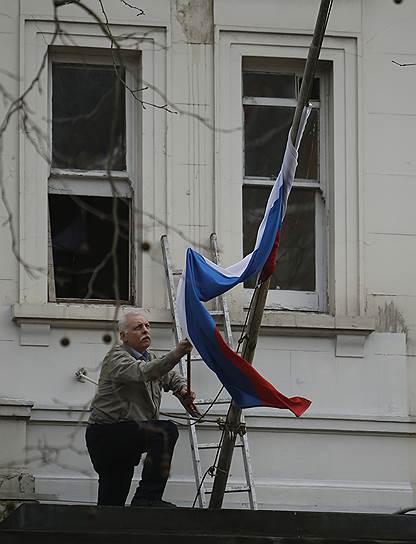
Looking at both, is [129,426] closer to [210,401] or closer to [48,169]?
[210,401]

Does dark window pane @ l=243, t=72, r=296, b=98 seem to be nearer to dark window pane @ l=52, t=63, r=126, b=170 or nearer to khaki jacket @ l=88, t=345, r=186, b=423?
dark window pane @ l=52, t=63, r=126, b=170

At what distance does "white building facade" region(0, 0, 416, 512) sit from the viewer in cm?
1474

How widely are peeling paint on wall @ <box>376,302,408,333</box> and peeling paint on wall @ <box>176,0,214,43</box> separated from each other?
7.58 feet

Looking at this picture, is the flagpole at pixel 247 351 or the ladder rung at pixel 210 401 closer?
the flagpole at pixel 247 351

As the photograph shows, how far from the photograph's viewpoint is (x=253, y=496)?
14281 mm

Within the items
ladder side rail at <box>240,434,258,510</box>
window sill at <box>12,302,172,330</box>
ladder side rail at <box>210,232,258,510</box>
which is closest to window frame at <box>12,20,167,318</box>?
window sill at <box>12,302,172,330</box>

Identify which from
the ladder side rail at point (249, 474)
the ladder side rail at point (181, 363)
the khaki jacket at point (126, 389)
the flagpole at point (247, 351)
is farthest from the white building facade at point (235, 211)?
the khaki jacket at point (126, 389)

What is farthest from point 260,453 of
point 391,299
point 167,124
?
point 167,124

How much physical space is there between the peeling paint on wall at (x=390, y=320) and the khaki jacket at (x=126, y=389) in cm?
209

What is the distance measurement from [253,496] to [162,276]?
1752mm

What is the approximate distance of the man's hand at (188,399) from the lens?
13.5m

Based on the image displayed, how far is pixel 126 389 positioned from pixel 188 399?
1.34 feet

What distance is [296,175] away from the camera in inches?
613

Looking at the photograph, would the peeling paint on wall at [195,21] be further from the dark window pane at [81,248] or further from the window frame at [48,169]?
the dark window pane at [81,248]
